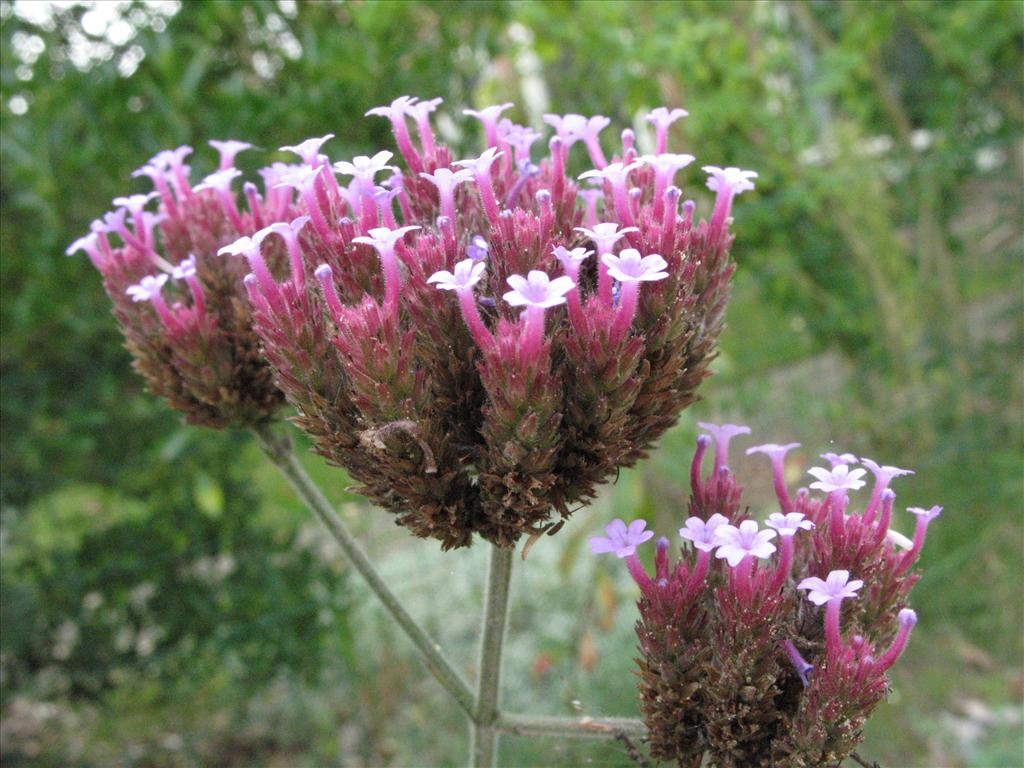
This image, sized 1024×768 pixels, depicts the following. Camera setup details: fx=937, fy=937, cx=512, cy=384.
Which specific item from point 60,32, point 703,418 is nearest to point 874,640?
point 703,418

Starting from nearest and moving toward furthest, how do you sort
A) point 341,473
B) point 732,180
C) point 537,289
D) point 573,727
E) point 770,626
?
point 537,289, point 770,626, point 732,180, point 573,727, point 341,473

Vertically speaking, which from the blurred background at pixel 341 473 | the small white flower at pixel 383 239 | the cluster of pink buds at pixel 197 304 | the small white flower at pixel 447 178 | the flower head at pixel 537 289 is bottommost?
the blurred background at pixel 341 473

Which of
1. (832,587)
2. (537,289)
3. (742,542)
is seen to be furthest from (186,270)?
(832,587)

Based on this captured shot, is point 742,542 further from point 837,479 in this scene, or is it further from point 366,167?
point 366,167

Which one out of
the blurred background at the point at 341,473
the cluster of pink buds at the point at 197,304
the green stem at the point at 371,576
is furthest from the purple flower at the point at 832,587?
the blurred background at the point at 341,473

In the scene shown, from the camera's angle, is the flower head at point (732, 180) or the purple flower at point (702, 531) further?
the flower head at point (732, 180)

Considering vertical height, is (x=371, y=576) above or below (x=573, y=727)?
above

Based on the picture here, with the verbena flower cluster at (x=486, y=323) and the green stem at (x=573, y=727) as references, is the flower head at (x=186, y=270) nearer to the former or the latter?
the verbena flower cluster at (x=486, y=323)
